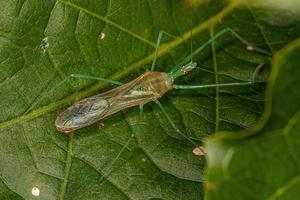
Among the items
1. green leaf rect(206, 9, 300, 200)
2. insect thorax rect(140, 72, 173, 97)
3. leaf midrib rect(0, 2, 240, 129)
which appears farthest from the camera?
insect thorax rect(140, 72, 173, 97)

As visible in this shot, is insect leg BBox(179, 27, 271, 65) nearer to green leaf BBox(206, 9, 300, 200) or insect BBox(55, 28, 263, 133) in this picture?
insect BBox(55, 28, 263, 133)

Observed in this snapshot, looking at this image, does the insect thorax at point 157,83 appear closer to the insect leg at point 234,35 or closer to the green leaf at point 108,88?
the green leaf at point 108,88

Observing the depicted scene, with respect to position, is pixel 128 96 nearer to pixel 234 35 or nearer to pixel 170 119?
pixel 170 119

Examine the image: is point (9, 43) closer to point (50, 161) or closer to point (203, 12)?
point (50, 161)

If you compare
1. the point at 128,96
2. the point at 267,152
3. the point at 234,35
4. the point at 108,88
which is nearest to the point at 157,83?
the point at 128,96

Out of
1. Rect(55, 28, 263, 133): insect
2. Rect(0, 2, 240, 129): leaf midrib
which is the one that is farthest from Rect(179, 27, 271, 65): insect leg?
Rect(0, 2, 240, 129): leaf midrib

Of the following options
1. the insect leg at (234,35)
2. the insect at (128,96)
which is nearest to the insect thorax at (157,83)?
the insect at (128,96)
